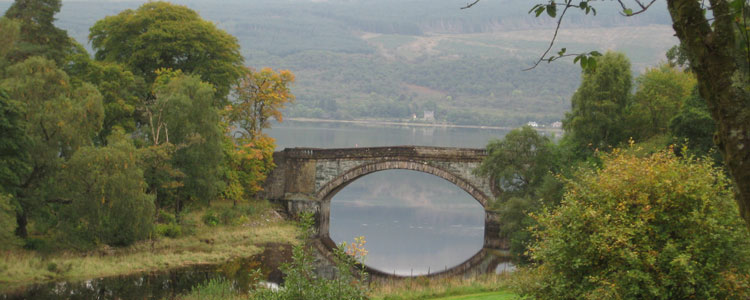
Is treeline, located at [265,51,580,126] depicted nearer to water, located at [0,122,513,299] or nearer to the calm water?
water, located at [0,122,513,299]

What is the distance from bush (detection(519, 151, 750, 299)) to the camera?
10273 mm

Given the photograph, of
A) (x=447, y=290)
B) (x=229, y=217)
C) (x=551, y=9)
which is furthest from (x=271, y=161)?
(x=551, y=9)

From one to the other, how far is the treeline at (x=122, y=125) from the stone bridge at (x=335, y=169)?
1429mm

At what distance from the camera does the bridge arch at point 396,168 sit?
112 ft

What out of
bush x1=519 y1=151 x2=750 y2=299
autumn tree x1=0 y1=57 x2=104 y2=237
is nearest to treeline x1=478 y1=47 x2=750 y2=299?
bush x1=519 y1=151 x2=750 y2=299

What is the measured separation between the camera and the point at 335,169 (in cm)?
3606

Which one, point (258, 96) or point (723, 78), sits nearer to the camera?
point (723, 78)

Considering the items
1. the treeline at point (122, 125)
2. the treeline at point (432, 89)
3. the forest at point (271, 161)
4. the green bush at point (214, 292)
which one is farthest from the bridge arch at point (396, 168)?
the treeline at point (432, 89)

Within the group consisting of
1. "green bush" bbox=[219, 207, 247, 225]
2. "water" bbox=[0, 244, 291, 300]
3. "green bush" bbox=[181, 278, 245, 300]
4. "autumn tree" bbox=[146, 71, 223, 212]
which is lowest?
"water" bbox=[0, 244, 291, 300]

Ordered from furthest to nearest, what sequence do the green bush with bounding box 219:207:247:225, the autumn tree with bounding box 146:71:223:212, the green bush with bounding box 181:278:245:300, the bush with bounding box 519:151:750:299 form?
the green bush with bounding box 219:207:247:225
the autumn tree with bounding box 146:71:223:212
the green bush with bounding box 181:278:245:300
the bush with bounding box 519:151:750:299

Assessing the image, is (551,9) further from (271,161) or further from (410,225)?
(410,225)

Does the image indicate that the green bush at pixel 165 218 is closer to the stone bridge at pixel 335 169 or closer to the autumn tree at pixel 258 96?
the autumn tree at pixel 258 96

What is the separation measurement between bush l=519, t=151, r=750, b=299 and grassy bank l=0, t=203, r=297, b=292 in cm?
1509

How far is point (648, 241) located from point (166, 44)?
26.2 m
